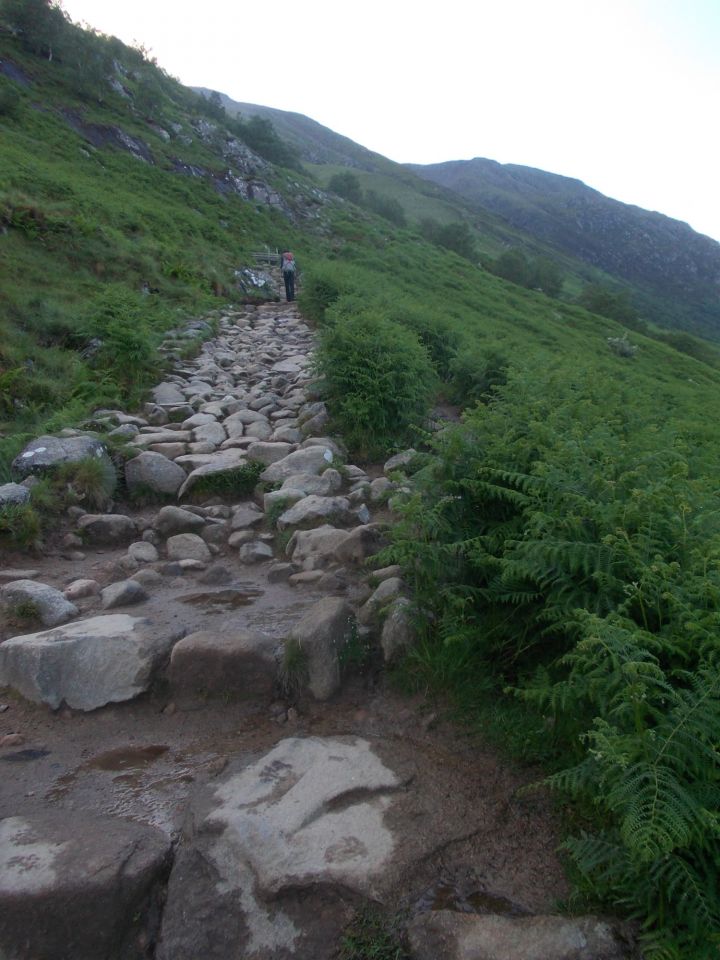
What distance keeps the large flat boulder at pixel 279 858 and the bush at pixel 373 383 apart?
16.0 feet

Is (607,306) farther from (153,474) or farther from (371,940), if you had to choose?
(371,940)

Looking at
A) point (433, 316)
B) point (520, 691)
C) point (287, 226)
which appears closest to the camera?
point (520, 691)

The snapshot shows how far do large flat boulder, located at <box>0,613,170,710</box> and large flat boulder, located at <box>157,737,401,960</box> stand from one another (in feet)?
3.51

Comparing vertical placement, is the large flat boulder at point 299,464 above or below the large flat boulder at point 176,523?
above

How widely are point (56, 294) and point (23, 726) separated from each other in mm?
10164

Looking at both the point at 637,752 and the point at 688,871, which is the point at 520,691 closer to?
the point at 637,752

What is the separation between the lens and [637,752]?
2.57 meters

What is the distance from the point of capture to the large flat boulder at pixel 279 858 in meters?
2.80

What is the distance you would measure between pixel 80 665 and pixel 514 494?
2890 mm

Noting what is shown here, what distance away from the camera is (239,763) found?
12.4 ft

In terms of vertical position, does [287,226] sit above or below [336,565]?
above

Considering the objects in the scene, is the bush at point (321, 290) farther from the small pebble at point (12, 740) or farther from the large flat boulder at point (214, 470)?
the small pebble at point (12, 740)

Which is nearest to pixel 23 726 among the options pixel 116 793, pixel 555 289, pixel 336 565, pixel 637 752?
pixel 116 793

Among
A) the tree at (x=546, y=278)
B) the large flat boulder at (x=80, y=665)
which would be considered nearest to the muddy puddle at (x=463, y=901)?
the large flat boulder at (x=80, y=665)
